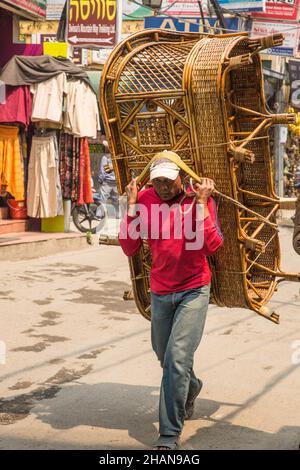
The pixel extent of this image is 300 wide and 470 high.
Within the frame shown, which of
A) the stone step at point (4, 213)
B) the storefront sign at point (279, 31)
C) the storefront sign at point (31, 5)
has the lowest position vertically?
the stone step at point (4, 213)

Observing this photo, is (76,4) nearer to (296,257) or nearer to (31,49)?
(31,49)

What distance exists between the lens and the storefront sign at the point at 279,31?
19109mm

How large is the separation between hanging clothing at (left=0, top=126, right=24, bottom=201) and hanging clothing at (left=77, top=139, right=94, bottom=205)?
3.92 feet

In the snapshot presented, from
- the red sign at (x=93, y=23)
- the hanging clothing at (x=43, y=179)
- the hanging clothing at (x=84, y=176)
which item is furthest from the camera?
the red sign at (x=93, y=23)

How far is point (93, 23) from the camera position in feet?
67.1

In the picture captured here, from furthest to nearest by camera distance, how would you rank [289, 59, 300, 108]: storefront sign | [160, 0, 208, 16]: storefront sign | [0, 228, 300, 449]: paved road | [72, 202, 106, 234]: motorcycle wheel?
[289, 59, 300, 108]: storefront sign < [160, 0, 208, 16]: storefront sign < [72, 202, 106, 234]: motorcycle wheel < [0, 228, 300, 449]: paved road

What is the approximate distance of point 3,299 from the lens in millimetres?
8992

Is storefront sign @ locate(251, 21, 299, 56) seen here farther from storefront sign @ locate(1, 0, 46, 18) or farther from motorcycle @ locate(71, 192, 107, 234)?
storefront sign @ locate(1, 0, 46, 18)

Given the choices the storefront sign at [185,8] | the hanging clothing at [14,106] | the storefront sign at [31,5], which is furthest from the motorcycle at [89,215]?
the storefront sign at [185,8]

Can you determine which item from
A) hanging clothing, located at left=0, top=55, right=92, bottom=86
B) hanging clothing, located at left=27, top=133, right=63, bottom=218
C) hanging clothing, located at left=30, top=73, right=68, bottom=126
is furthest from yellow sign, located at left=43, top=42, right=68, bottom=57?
hanging clothing, located at left=27, top=133, right=63, bottom=218

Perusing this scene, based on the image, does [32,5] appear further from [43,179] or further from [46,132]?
[43,179]

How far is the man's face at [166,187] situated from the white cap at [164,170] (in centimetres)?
3

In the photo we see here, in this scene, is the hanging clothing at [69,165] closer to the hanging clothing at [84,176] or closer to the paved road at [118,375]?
the hanging clothing at [84,176]

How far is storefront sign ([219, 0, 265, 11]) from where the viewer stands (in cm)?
1781
